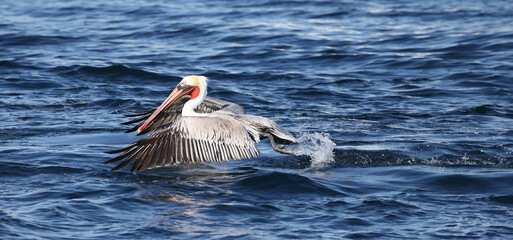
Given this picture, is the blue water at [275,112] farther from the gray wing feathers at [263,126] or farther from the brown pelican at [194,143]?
the gray wing feathers at [263,126]

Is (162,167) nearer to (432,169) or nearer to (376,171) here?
(376,171)

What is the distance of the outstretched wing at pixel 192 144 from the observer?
7.68 m

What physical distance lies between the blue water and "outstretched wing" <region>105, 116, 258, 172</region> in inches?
10.6

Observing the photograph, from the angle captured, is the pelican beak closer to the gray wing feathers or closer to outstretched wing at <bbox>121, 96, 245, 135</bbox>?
outstretched wing at <bbox>121, 96, 245, 135</bbox>

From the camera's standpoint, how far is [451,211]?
22.2 ft

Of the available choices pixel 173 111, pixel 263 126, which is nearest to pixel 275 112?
pixel 173 111

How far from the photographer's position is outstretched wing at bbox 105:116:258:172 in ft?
25.2

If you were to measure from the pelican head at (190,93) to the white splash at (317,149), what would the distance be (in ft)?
4.30

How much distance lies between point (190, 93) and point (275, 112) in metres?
2.94

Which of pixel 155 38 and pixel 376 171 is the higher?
pixel 155 38

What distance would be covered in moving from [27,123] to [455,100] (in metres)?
7.03

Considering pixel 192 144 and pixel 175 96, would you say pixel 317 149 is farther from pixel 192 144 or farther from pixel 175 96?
pixel 175 96

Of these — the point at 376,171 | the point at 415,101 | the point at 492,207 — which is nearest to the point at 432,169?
the point at 376,171

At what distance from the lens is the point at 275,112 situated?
11445 mm
